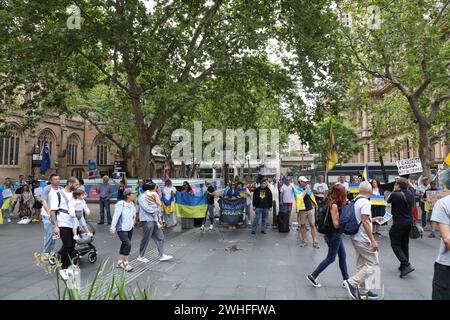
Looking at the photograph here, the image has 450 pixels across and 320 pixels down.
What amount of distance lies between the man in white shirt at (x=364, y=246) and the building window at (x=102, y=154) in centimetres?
4660

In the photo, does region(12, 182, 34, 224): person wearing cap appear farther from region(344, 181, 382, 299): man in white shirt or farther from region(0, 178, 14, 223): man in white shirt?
region(344, 181, 382, 299): man in white shirt

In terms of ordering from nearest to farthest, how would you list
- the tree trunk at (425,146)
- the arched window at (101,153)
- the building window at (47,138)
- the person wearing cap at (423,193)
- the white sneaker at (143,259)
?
the white sneaker at (143,259), the person wearing cap at (423,193), the tree trunk at (425,146), the building window at (47,138), the arched window at (101,153)

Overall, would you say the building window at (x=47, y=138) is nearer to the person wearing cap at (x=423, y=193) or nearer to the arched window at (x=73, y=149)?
the arched window at (x=73, y=149)

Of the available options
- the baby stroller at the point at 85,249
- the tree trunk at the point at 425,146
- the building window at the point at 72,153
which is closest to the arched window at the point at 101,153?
the building window at the point at 72,153

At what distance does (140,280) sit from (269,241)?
4884 millimetres

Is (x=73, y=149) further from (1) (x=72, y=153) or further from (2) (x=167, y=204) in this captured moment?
(2) (x=167, y=204)

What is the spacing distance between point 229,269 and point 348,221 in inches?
108

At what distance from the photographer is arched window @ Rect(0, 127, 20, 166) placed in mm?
34406

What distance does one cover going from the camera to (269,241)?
1027 cm

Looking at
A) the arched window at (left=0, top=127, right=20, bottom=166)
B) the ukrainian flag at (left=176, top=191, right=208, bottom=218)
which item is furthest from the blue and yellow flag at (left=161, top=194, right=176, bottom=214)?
the arched window at (left=0, top=127, right=20, bottom=166)

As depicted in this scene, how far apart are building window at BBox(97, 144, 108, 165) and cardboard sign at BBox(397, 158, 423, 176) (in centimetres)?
4213

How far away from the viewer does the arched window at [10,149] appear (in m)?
34.4
